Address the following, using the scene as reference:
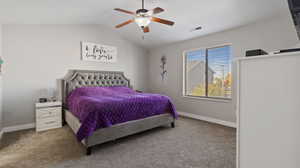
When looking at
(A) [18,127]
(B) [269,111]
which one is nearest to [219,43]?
(B) [269,111]

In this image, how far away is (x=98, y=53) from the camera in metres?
4.16

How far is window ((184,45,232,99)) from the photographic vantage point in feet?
11.5

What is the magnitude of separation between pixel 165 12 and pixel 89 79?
103 inches

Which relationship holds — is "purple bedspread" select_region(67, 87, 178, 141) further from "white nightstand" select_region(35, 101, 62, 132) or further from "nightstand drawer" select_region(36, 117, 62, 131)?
"nightstand drawer" select_region(36, 117, 62, 131)

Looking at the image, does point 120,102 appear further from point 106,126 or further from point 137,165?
point 137,165

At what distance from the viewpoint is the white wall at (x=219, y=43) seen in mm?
2658

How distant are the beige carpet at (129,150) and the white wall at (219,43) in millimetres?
799

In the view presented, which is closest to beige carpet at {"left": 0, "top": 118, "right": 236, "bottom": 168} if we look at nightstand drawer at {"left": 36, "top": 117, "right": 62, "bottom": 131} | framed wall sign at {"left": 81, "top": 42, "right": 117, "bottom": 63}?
nightstand drawer at {"left": 36, "top": 117, "right": 62, "bottom": 131}

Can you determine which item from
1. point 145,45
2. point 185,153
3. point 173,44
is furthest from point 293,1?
point 145,45

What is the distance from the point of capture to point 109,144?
2.39 m

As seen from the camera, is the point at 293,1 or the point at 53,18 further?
the point at 53,18

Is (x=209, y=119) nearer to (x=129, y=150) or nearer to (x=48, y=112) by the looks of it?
(x=129, y=150)

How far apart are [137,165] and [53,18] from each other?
11.2 ft

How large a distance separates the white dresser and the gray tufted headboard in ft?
Answer: 12.0
